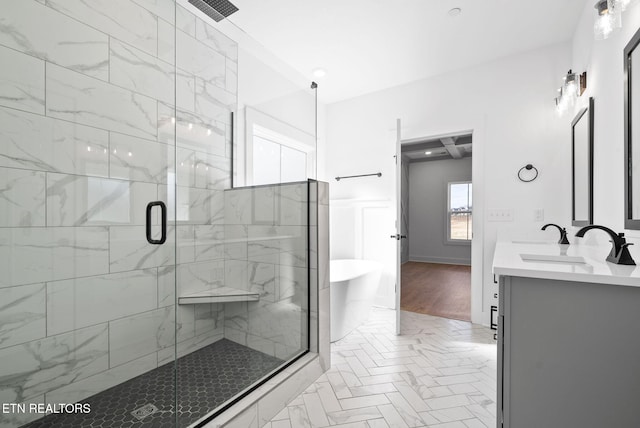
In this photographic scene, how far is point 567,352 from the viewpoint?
3.33 feet

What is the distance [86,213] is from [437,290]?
4.06m

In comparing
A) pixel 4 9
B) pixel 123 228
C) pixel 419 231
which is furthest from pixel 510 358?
pixel 419 231

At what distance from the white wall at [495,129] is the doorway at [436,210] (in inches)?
76.3

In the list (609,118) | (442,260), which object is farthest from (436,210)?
(609,118)

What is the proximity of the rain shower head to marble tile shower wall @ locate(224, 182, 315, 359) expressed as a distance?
130 centimetres

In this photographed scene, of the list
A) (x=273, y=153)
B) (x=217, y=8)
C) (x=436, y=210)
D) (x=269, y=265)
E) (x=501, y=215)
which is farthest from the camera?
(x=436, y=210)

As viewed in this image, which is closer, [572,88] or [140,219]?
[140,219]

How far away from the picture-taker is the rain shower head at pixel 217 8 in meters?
2.01

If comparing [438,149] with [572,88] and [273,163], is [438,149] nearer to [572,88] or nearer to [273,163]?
[572,88]

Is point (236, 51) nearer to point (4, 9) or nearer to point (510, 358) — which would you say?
point (4, 9)

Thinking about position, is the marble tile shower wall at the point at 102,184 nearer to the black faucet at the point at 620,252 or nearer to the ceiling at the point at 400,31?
the ceiling at the point at 400,31

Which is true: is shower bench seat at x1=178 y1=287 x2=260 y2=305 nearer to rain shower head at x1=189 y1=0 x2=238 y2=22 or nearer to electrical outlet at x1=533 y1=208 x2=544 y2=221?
rain shower head at x1=189 y1=0 x2=238 y2=22

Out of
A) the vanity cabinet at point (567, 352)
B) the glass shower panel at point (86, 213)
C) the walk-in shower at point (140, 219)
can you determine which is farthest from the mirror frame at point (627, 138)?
the glass shower panel at point (86, 213)

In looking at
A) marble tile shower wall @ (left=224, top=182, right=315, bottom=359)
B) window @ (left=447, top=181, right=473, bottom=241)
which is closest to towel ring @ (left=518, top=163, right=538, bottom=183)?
marble tile shower wall @ (left=224, top=182, right=315, bottom=359)
